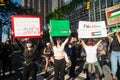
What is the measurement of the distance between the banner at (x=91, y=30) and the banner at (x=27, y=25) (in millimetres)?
1477

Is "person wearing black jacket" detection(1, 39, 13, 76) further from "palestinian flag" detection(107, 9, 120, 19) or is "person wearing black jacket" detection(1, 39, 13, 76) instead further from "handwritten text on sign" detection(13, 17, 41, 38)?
"palestinian flag" detection(107, 9, 120, 19)

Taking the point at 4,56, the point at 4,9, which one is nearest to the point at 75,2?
the point at 4,9

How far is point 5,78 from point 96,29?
475cm

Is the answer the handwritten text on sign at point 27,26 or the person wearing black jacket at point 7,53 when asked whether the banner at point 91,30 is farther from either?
the person wearing black jacket at point 7,53

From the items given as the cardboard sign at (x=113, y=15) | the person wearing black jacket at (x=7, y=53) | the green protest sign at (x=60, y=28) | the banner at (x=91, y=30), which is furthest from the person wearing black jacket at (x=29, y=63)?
the person wearing black jacket at (x=7, y=53)

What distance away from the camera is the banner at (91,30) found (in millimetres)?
11759

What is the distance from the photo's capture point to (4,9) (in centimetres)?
5906

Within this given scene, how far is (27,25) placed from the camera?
11.9 meters

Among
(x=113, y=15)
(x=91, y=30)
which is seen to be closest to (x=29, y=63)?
(x=91, y=30)

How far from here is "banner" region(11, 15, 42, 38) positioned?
1179 centimetres

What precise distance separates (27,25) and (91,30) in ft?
7.59

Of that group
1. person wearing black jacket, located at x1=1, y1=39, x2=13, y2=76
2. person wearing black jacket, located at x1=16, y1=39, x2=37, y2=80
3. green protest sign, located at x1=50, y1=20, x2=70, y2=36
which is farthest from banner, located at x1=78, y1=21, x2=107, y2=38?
person wearing black jacket, located at x1=1, y1=39, x2=13, y2=76

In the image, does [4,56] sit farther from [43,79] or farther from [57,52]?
[57,52]

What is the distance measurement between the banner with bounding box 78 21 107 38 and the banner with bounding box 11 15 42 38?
148 cm
